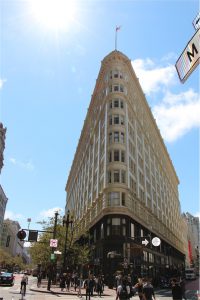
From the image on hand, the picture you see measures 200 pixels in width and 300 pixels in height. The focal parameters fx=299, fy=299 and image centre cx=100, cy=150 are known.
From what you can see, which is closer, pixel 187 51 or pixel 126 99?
pixel 187 51

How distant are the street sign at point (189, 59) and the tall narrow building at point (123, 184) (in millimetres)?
34225

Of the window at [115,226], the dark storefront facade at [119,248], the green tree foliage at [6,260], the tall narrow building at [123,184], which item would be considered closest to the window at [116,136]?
the tall narrow building at [123,184]

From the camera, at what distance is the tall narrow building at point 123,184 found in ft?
157

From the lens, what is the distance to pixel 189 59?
423cm

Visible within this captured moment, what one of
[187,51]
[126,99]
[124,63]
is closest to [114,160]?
[126,99]

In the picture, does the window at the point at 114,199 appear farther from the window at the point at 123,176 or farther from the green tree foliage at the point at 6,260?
the green tree foliage at the point at 6,260

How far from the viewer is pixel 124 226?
1884 inches

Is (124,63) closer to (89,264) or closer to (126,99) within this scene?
(126,99)

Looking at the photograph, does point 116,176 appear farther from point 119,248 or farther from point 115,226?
point 119,248

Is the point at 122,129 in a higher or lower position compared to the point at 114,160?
higher

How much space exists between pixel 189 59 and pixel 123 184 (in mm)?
47458

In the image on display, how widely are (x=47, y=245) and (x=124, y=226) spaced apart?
13.4m

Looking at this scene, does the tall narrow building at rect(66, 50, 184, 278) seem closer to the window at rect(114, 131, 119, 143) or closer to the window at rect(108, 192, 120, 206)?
the window at rect(108, 192, 120, 206)

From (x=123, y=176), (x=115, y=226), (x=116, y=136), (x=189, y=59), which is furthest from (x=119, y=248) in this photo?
(x=189, y=59)
